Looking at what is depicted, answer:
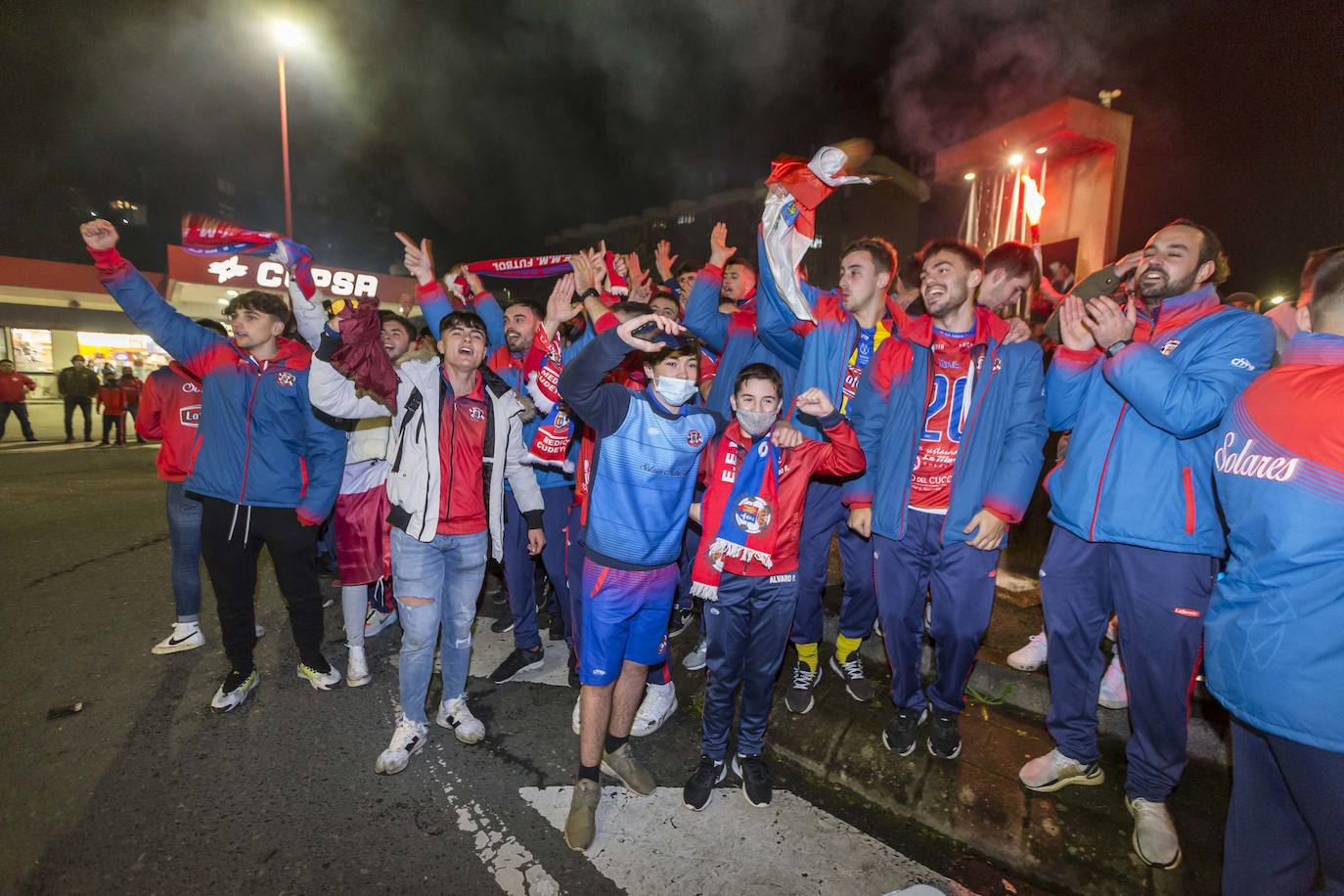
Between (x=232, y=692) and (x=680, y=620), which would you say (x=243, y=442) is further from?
(x=680, y=620)

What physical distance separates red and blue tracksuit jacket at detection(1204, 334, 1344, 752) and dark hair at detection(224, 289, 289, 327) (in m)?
4.89

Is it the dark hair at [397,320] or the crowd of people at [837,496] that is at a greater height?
the dark hair at [397,320]

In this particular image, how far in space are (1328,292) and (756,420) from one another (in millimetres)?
2014

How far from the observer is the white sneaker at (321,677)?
4105 mm

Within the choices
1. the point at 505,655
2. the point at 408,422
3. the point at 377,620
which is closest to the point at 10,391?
the point at 377,620

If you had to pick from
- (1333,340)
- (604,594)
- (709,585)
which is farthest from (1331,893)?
(604,594)

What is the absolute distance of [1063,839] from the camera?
276 cm

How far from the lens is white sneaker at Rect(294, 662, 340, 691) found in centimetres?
411

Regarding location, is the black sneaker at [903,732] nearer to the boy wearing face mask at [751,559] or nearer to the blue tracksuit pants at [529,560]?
the boy wearing face mask at [751,559]

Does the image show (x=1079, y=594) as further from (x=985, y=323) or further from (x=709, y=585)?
(x=709, y=585)

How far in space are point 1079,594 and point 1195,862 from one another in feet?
3.88

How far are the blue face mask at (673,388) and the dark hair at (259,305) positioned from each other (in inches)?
108

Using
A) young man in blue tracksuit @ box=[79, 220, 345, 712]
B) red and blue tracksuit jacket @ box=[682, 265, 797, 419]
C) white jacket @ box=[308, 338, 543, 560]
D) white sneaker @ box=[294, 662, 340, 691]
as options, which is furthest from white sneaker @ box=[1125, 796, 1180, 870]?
young man in blue tracksuit @ box=[79, 220, 345, 712]

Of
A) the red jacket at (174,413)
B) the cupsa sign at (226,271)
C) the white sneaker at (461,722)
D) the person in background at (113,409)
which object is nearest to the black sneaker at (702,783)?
the white sneaker at (461,722)
